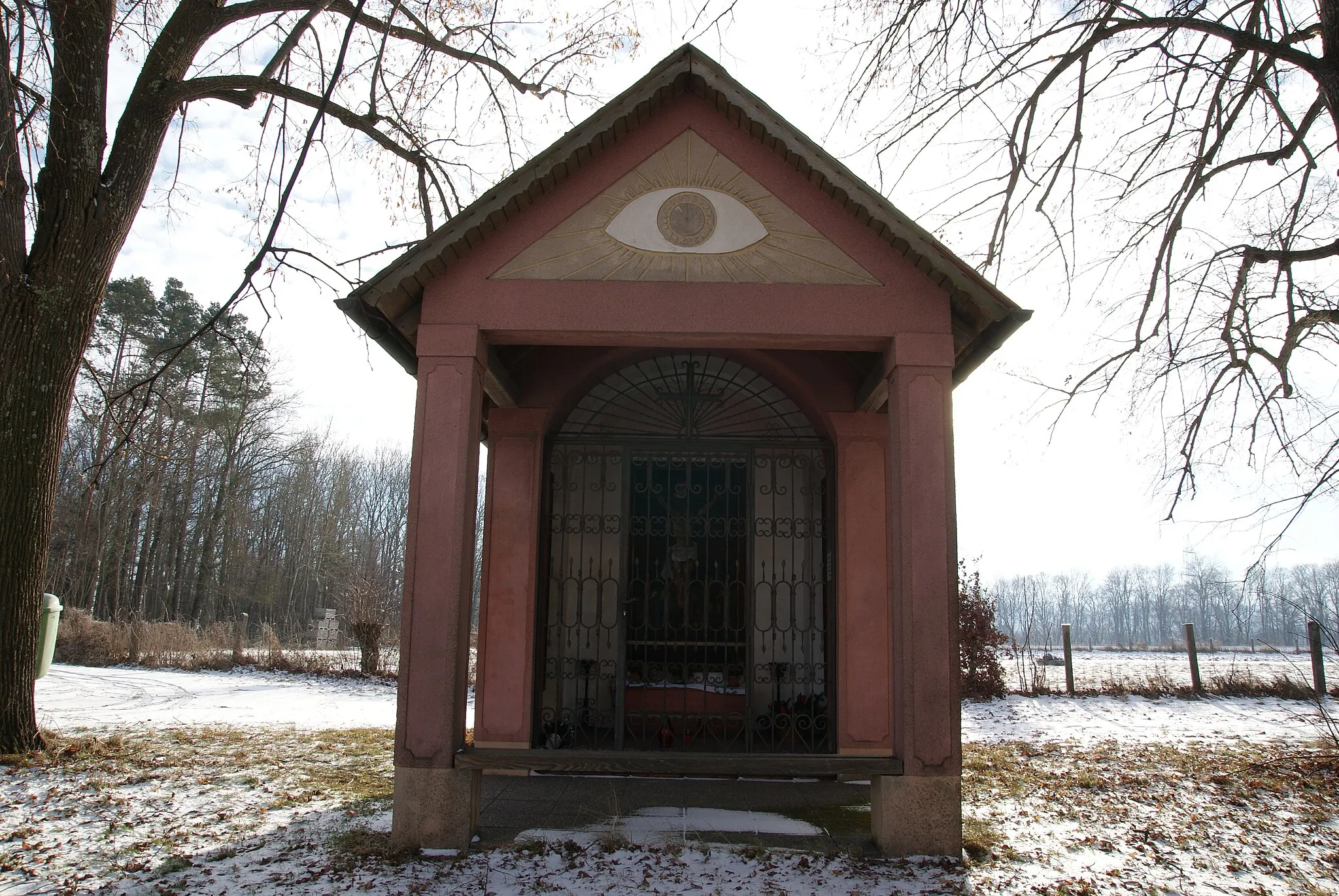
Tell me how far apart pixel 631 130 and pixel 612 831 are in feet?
15.4

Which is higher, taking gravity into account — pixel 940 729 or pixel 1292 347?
pixel 1292 347

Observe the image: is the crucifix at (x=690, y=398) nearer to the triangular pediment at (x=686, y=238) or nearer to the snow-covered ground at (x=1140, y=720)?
the triangular pediment at (x=686, y=238)

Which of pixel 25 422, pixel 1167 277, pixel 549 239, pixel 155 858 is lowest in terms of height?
pixel 155 858

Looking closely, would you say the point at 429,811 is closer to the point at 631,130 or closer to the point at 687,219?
the point at 687,219

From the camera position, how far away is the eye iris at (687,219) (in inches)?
227

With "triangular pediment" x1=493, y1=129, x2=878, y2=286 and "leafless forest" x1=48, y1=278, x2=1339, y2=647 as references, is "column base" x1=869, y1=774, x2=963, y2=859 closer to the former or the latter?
"triangular pediment" x1=493, y1=129, x2=878, y2=286

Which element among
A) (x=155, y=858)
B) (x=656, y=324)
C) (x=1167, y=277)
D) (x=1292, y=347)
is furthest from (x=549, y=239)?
(x=1292, y=347)

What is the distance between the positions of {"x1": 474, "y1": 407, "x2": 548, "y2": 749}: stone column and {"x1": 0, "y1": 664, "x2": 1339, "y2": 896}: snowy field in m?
1.09

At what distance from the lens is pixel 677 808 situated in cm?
626

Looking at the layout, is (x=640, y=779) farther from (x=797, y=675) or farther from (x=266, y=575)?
(x=266, y=575)

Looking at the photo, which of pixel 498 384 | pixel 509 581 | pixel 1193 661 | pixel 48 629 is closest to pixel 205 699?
pixel 48 629

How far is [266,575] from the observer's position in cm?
3719

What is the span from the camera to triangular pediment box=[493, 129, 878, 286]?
5.70 m

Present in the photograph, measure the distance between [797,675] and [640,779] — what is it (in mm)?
1801
